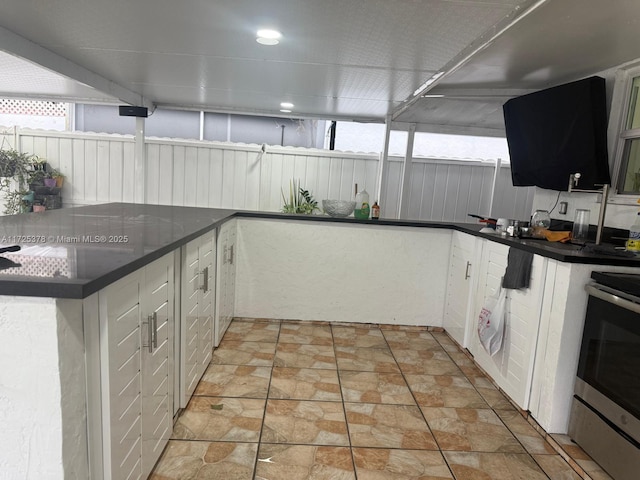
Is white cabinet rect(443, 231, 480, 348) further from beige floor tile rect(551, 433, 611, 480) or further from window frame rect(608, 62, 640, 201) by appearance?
beige floor tile rect(551, 433, 611, 480)

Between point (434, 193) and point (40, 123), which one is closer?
point (434, 193)

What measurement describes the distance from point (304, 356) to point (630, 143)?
254 cm

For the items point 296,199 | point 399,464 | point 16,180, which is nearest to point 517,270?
point 399,464

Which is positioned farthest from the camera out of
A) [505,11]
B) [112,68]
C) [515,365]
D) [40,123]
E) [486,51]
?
[40,123]

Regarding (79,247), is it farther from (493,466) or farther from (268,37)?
(493,466)

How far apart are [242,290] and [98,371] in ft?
7.89

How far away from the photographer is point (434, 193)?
16.9ft

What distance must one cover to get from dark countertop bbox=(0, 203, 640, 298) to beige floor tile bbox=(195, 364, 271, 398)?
92 cm

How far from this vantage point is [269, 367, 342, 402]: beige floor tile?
92.8 inches

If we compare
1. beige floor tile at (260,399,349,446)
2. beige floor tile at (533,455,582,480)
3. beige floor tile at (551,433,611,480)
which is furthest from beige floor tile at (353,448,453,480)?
beige floor tile at (551,433,611,480)

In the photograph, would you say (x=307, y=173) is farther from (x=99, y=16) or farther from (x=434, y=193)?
(x=99, y=16)

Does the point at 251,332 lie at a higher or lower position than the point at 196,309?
lower

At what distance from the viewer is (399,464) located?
1818 mm

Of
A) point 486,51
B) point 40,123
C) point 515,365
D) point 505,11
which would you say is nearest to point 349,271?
point 515,365
